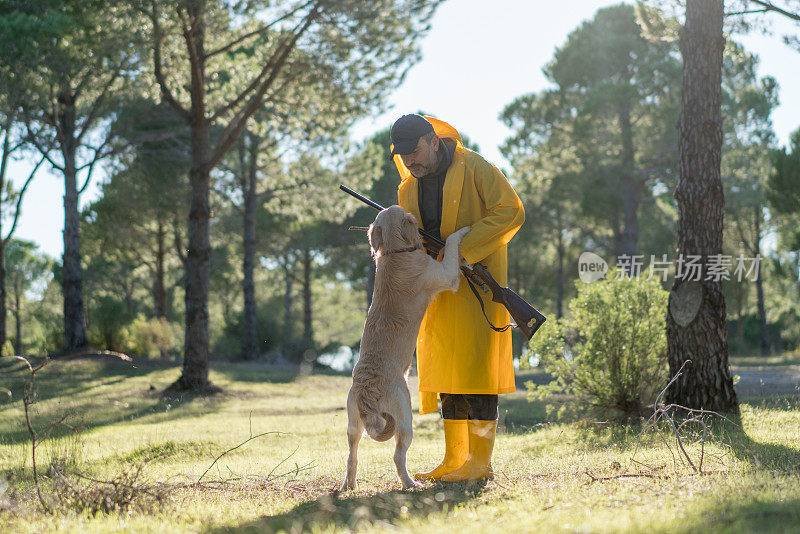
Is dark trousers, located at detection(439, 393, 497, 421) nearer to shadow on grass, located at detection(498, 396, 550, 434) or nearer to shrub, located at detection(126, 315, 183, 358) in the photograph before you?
shadow on grass, located at detection(498, 396, 550, 434)

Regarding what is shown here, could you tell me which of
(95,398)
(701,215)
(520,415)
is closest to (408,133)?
(701,215)

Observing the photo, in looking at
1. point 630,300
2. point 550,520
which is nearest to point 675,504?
point 550,520

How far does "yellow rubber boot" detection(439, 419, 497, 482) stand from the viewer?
4344 mm

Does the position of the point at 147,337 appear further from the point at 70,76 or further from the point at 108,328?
the point at 70,76

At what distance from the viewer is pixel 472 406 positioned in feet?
14.6

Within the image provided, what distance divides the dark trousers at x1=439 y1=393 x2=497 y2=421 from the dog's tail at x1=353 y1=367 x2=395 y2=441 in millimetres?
681

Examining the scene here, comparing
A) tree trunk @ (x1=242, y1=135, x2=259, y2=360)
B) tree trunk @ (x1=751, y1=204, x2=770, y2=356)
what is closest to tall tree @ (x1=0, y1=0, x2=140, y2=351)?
tree trunk @ (x1=242, y1=135, x2=259, y2=360)

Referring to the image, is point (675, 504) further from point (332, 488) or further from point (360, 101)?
point (360, 101)

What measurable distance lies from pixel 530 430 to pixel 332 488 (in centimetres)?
431

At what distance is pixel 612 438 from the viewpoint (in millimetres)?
6484

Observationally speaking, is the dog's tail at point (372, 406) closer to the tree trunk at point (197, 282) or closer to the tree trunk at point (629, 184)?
the tree trunk at point (197, 282)

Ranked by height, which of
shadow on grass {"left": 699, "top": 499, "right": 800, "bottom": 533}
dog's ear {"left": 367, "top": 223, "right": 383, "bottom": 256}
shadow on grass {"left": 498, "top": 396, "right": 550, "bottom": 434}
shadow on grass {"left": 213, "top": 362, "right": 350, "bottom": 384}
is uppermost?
dog's ear {"left": 367, "top": 223, "right": 383, "bottom": 256}

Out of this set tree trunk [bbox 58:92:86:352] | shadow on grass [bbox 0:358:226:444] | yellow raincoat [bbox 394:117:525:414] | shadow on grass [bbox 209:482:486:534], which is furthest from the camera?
tree trunk [bbox 58:92:86:352]

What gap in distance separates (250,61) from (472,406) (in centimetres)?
1160
